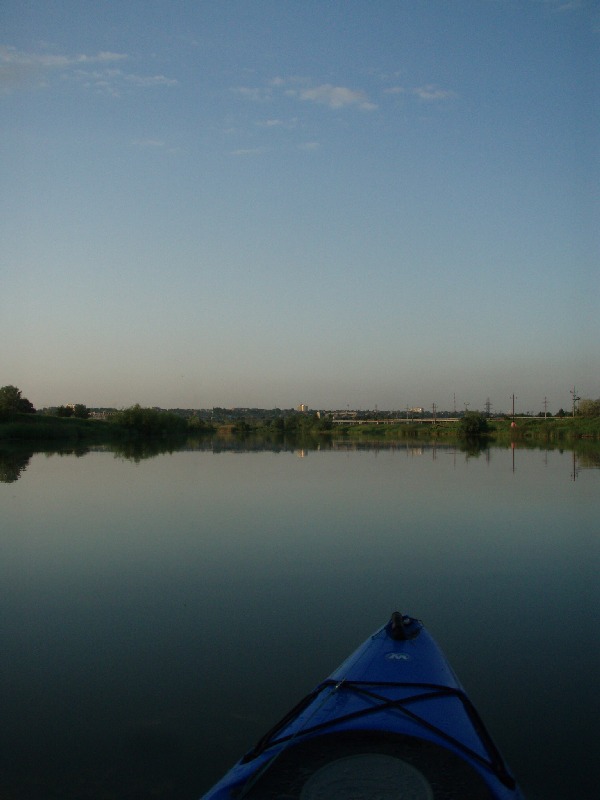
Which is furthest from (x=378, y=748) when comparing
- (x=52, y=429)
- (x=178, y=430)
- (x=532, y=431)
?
(x=178, y=430)

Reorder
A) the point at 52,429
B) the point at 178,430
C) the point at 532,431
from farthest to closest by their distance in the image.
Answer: the point at 178,430 < the point at 532,431 < the point at 52,429

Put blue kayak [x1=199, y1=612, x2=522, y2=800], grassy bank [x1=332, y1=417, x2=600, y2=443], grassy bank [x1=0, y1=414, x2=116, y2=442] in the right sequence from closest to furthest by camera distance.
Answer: blue kayak [x1=199, y1=612, x2=522, y2=800]
grassy bank [x1=0, y1=414, x2=116, y2=442]
grassy bank [x1=332, y1=417, x2=600, y2=443]

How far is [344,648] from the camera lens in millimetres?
5059

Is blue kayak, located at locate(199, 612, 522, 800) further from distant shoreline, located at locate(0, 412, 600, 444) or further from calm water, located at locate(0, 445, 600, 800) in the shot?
distant shoreline, located at locate(0, 412, 600, 444)

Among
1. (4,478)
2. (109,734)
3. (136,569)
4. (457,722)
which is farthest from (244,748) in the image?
(4,478)

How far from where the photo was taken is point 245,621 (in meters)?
5.76

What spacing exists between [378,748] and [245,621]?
282 centimetres

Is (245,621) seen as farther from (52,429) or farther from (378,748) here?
(52,429)

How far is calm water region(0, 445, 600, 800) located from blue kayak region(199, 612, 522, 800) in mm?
538

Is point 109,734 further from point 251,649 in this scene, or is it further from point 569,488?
point 569,488

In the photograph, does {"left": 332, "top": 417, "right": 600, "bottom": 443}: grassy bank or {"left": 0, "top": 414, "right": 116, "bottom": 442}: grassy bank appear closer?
{"left": 0, "top": 414, "right": 116, "bottom": 442}: grassy bank

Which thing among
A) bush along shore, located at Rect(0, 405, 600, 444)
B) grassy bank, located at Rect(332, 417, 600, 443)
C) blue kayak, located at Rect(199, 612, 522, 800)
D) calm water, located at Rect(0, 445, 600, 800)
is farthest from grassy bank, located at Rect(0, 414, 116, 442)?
blue kayak, located at Rect(199, 612, 522, 800)

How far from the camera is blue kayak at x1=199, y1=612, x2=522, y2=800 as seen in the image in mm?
2742

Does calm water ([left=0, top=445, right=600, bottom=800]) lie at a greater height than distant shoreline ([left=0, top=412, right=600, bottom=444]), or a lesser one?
lesser
